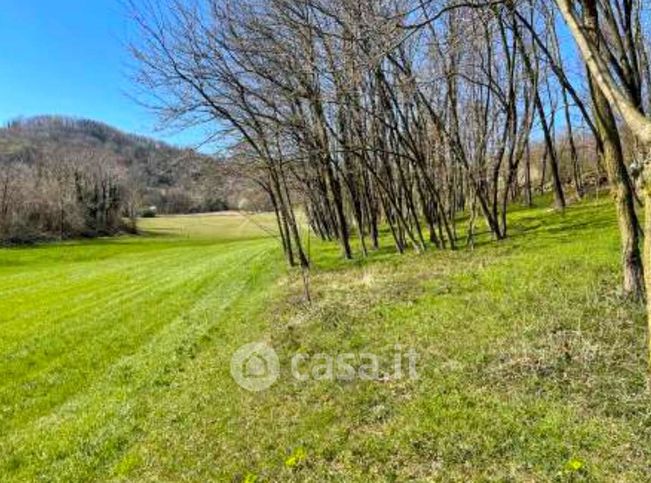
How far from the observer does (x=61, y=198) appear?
74688mm

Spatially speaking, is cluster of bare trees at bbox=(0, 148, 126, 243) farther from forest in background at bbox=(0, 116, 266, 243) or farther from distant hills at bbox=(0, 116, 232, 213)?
distant hills at bbox=(0, 116, 232, 213)

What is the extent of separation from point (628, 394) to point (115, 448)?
219 inches

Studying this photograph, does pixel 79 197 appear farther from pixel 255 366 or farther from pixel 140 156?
pixel 255 366

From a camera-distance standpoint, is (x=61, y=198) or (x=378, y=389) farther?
(x=61, y=198)

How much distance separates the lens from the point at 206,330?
39.9 ft

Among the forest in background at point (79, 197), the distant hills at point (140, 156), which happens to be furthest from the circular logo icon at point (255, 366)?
the forest in background at point (79, 197)

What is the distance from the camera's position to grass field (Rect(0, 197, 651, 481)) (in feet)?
15.0

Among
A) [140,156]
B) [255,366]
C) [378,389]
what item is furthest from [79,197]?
[378,389]

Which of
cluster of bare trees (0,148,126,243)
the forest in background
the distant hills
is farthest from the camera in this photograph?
cluster of bare trees (0,148,126,243)

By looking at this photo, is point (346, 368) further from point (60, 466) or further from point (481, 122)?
point (481, 122)

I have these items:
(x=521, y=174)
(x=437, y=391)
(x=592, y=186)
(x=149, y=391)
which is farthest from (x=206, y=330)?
(x=521, y=174)

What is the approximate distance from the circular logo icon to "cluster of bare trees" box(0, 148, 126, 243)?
62.2 metres

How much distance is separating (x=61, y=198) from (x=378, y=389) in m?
78.2

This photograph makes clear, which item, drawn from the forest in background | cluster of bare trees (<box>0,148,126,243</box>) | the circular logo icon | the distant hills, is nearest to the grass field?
the circular logo icon
